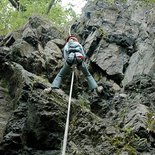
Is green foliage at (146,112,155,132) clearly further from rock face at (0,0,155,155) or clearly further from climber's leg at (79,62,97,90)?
climber's leg at (79,62,97,90)

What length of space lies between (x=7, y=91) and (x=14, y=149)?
3419mm

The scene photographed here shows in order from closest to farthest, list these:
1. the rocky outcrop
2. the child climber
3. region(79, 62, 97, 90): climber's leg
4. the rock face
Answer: the rock face, the child climber, region(79, 62, 97, 90): climber's leg, the rocky outcrop

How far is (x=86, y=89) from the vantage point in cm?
1225

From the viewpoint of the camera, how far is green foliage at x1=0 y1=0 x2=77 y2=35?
68.1 feet

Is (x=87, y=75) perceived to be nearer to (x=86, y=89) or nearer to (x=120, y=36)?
(x=86, y=89)

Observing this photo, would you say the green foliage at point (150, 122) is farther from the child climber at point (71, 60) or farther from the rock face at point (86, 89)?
the child climber at point (71, 60)

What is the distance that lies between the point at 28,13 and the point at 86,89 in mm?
10429

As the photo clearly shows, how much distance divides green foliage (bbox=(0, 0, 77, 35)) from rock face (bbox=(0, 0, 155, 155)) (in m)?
4.00

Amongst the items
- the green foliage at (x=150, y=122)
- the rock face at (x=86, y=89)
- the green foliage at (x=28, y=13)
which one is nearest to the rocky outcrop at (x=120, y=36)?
the rock face at (x=86, y=89)

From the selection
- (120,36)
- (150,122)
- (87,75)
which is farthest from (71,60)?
(120,36)

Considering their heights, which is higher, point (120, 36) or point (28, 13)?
point (28, 13)

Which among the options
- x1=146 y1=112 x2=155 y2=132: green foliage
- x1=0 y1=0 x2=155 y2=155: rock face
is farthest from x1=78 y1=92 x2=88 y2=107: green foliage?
x1=146 y1=112 x2=155 y2=132: green foliage

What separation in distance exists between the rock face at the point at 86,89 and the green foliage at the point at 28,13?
4.00 m

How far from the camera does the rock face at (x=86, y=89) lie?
8211mm
